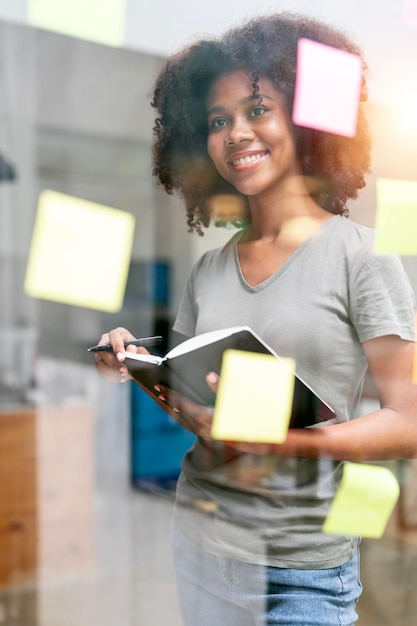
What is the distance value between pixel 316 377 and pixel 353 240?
16cm

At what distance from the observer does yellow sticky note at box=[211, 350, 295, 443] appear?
2.91ft

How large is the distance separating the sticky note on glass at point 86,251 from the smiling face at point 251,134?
38 cm

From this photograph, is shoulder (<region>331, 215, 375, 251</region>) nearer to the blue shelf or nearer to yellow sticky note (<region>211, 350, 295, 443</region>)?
yellow sticky note (<region>211, 350, 295, 443</region>)

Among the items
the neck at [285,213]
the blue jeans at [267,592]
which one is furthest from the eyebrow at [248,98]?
the blue jeans at [267,592]

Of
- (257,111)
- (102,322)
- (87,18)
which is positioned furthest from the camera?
(87,18)

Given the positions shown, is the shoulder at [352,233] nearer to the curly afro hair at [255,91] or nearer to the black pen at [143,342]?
the curly afro hair at [255,91]

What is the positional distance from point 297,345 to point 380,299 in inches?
4.2

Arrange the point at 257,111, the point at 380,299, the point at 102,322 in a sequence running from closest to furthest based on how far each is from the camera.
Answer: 1. the point at 380,299
2. the point at 257,111
3. the point at 102,322

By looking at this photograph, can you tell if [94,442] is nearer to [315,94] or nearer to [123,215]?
[123,215]

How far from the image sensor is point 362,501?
0.96m

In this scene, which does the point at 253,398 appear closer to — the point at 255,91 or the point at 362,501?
the point at 362,501

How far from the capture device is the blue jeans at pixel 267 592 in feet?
2.95

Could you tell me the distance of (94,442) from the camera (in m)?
2.05

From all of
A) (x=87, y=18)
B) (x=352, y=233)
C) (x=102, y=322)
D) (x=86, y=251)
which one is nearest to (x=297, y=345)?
(x=352, y=233)
